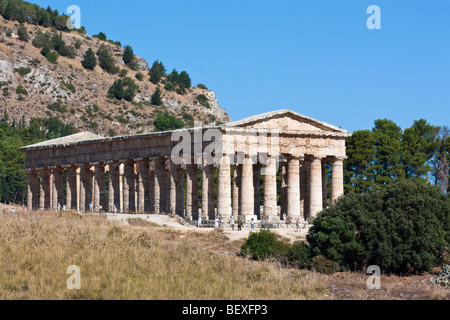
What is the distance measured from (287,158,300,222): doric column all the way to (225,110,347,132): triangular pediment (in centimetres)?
275

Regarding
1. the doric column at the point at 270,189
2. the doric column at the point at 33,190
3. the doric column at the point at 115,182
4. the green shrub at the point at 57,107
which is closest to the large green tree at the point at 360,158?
the doric column at the point at 270,189

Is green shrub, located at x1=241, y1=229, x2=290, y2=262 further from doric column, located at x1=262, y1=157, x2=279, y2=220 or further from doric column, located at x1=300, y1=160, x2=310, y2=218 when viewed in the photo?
doric column, located at x1=300, y1=160, x2=310, y2=218

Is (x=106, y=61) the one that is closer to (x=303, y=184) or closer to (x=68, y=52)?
(x=68, y=52)

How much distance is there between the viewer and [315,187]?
63.7 metres

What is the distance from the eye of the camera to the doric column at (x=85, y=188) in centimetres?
7456

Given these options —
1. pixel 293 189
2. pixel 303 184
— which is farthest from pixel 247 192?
pixel 303 184

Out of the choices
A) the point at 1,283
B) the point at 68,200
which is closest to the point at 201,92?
the point at 68,200

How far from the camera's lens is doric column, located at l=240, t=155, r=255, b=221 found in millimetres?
59625

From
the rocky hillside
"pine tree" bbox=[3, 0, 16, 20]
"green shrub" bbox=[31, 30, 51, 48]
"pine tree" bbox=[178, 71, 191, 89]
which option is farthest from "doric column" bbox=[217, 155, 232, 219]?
"pine tree" bbox=[178, 71, 191, 89]

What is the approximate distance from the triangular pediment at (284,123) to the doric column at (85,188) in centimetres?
1984

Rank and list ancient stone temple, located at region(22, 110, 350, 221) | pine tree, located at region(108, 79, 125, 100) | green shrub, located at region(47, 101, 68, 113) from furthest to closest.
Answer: pine tree, located at region(108, 79, 125, 100), green shrub, located at region(47, 101, 68, 113), ancient stone temple, located at region(22, 110, 350, 221)

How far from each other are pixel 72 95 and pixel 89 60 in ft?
47.7

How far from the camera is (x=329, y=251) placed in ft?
136

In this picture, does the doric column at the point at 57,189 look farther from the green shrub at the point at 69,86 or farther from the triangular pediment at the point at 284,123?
the green shrub at the point at 69,86
